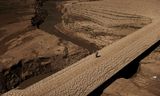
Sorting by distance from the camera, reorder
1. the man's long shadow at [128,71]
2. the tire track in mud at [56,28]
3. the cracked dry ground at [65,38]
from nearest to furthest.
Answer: the man's long shadow at [128,71]
the cracked dry ground at [65,38]
the tire track in mud at [56,28]

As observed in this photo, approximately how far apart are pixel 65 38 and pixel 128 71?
2427 millimetres

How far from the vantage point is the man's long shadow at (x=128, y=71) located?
4.20 metres

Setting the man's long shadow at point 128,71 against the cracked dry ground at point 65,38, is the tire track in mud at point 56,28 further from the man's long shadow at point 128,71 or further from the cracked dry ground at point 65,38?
the man's long shadow at point 128,71

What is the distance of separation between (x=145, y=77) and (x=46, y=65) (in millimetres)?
Result: 2098

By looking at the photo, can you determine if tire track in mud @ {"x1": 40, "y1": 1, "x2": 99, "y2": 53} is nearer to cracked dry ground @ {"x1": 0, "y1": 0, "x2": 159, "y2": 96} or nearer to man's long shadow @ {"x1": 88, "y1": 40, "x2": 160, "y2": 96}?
cracked dry ground @ {"x1": 0, "y1": 0, "x2": 159, "y2": 96}

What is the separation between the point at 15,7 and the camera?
358 inches

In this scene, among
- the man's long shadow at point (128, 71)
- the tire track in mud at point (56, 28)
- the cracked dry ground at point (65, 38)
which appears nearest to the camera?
the man's long shadow at point (128, 71)

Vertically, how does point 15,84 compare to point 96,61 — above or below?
below

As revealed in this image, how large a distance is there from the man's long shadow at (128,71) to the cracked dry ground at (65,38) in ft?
0.32

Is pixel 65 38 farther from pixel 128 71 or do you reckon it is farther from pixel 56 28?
pixel 128 71

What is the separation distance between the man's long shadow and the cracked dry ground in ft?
0.32

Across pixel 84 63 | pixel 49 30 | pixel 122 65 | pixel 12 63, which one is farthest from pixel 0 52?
pixel 122 65

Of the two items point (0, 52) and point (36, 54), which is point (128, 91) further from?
point (0, 52)

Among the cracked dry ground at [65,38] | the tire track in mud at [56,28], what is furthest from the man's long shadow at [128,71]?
the tire track in mud at [56,28]
